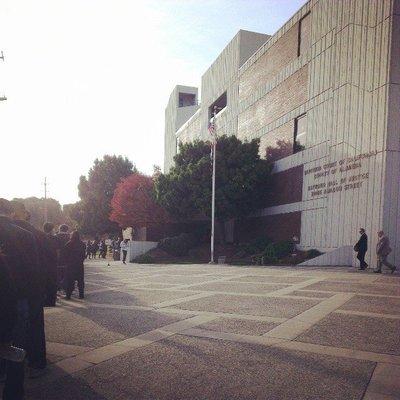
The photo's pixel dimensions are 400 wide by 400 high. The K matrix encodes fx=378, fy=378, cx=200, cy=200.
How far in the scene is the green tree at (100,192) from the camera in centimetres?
4612

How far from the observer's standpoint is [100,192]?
46.6 m

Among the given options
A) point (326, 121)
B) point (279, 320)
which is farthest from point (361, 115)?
point (279, 320)

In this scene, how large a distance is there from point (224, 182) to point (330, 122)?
8.37 metres

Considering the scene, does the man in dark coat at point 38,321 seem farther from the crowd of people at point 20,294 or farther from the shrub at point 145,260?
the shrub at point 145,260

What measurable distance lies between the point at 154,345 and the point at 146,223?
28930mm

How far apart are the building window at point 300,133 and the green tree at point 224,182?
8.74ft

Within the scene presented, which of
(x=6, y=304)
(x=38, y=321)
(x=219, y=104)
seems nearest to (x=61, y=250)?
(x=38, y=321)

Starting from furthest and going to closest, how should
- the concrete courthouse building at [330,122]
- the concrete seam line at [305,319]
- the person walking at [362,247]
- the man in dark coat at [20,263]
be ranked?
the concrete courthouse building at [330,122] → the person walking at [362,247] → the concrete seam line at [305,319] → the man in dark coat at [20,263]

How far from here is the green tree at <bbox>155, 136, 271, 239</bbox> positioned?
25.0 meters

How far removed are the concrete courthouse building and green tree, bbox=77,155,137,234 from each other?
2227 cm

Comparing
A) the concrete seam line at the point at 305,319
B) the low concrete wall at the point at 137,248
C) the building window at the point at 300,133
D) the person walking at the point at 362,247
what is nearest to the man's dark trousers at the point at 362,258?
the person walking at the point at 362,247

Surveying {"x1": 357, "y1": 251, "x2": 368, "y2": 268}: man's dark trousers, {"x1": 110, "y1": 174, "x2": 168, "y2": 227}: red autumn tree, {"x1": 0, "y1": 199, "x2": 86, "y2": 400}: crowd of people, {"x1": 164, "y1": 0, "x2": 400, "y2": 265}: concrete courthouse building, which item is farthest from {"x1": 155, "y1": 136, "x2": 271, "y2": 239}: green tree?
{"x1": 0, "y1": 199, "x2": 86, "y2": 400}: crowd of people

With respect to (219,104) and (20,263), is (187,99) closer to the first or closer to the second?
(219,104)

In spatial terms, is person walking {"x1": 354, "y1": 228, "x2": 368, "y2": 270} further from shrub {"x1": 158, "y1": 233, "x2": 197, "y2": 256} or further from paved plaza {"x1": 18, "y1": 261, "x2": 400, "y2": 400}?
shrub {"x1": 158, "y1": 233, "x2": 197, "y2": 256}
